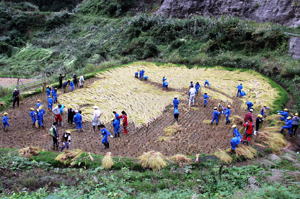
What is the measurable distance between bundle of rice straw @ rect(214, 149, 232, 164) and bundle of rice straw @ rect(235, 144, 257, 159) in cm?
56

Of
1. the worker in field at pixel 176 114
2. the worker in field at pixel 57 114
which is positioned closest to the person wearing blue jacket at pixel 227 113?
the worker in field at pixel 176 114

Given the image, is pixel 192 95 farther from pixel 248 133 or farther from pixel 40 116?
pixel 40 116

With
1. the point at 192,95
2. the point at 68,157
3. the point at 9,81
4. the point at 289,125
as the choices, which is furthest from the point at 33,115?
the point at 9,81

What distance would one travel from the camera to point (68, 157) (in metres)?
12.5

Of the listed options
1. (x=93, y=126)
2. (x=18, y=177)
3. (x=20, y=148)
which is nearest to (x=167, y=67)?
(x=93, y=126)

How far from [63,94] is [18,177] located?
32.0ft

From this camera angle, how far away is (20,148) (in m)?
14.0

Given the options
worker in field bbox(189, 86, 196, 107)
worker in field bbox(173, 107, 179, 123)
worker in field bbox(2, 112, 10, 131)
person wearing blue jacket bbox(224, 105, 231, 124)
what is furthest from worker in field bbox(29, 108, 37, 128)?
person wearing blue jacket bbox(224, 105, 231, 124)

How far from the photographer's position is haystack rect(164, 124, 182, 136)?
1544 centimetres

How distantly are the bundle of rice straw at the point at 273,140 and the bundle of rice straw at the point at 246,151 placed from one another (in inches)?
40.8

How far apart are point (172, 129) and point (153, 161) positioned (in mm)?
3924

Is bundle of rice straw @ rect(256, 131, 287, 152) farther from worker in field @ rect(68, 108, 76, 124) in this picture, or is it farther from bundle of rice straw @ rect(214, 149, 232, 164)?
worker in field @ rect(68, 108, 76, 124)

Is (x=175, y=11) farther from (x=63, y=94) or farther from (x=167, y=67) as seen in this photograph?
(x=63, y=94)

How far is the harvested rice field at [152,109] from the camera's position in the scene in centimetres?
1443
